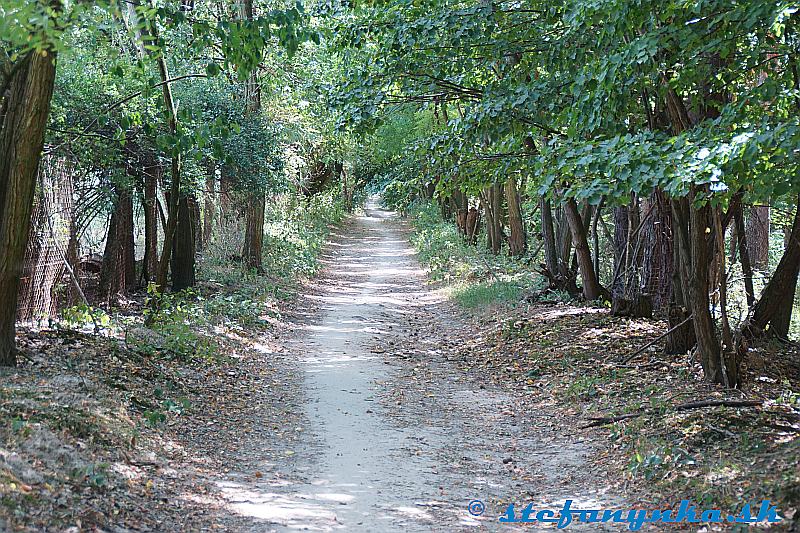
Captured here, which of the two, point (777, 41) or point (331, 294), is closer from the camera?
point (777, 41)

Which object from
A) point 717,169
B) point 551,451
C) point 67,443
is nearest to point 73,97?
point 67,443

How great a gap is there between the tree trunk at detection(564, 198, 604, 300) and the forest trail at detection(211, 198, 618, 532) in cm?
322

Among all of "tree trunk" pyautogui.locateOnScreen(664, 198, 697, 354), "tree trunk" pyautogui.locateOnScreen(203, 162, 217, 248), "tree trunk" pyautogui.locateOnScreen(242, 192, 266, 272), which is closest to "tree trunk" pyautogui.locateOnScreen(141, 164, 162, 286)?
"tree trunk" pyautogui.locateOnScreen(203, 162, 217, 248)

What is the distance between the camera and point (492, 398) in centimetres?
999

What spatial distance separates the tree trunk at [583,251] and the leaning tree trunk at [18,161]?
9.03 m

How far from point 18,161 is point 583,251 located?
9.86 meters

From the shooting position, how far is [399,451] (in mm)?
7609

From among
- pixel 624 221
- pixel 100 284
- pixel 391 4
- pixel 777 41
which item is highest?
pixel 391 4

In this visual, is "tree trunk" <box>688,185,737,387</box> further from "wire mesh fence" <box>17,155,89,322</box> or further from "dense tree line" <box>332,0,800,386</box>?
"wire mesh fence" <box>17,155,89,322</box>

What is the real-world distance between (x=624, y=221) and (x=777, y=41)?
6747mm

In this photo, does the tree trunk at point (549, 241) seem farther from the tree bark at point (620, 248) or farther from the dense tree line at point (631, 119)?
the tree bark at point (620, 248)

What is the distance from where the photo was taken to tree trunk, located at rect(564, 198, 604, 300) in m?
14.2

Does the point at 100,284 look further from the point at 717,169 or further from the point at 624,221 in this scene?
the point at 717,169

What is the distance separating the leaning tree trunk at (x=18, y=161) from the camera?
7723 millimetres
